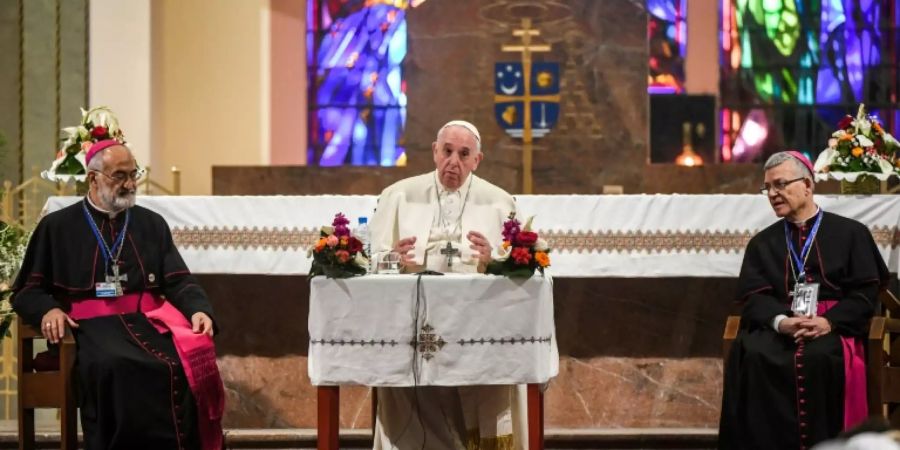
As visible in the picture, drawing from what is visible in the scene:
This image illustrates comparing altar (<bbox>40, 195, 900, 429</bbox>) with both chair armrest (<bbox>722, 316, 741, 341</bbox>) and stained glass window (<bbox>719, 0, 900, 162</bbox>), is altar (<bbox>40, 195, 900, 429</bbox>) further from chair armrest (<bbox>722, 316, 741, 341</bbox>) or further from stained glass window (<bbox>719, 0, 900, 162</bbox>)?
stained glass window (<bbox>719, 0, 900, 162</bbox>)

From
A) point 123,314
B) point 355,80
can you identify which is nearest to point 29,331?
point 123,314

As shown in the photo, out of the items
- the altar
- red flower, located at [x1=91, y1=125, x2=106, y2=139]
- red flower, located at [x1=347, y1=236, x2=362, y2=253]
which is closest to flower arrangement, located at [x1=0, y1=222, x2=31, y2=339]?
red flower, located at [x1=91, y1=125, x2=106, y2=139]

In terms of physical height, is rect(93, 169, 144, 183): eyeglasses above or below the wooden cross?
below

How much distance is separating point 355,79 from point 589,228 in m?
6.06

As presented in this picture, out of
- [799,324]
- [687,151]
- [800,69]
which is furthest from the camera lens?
[800,69]

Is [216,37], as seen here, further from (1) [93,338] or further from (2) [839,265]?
(2) [839,265]

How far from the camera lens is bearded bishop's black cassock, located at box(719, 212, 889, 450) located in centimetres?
580

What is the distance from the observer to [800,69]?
497 inches

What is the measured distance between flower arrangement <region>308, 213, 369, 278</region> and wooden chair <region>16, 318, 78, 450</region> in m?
1.24

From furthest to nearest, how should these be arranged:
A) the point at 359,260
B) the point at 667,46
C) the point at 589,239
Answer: the point at 667,46
the point at 589,239
the point at 359,260

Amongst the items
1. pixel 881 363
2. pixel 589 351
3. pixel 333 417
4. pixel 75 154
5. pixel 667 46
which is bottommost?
pixel 333 417

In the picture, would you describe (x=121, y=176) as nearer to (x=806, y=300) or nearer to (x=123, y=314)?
(x=123, y=314)

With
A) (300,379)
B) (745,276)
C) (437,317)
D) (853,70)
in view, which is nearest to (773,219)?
(745,276)

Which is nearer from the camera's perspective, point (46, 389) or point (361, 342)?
point (361, 342)
